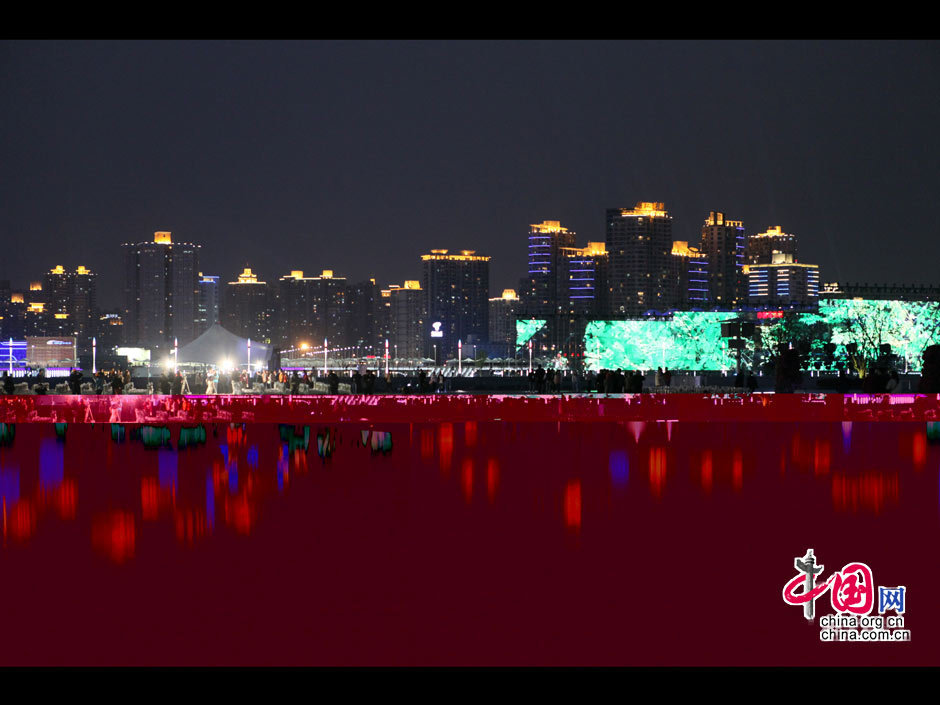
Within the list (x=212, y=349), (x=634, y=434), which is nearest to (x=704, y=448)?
(x=634, y=434)

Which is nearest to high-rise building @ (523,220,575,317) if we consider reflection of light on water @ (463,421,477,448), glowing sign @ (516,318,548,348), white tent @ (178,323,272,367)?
glowing sign @ (516,318,548,348)

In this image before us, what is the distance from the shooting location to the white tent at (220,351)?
5641 centimetres

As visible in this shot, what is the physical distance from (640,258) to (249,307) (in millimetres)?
64413

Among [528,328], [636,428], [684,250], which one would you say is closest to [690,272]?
[684,250]

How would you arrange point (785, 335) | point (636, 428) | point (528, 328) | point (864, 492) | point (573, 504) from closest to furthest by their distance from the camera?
point (573, 504) → point (864, 492) → point (636, 428) → point (785, 335) → point (528, 328)

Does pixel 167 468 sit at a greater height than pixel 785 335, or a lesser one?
lesser

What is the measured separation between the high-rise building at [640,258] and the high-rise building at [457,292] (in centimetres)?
2322

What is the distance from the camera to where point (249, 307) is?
181m

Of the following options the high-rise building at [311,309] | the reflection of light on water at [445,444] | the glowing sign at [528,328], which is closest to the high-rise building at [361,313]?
the high-rise building at [311,309]

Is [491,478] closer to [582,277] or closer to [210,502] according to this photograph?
[210,502]

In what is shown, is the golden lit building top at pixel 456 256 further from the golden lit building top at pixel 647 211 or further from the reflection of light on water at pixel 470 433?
the reflection of light on water at pixel 470 433

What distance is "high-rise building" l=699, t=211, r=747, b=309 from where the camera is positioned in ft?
609

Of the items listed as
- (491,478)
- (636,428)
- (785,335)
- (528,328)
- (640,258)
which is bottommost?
(636,428)

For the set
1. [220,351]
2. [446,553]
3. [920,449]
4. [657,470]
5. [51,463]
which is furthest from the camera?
[220,351]
